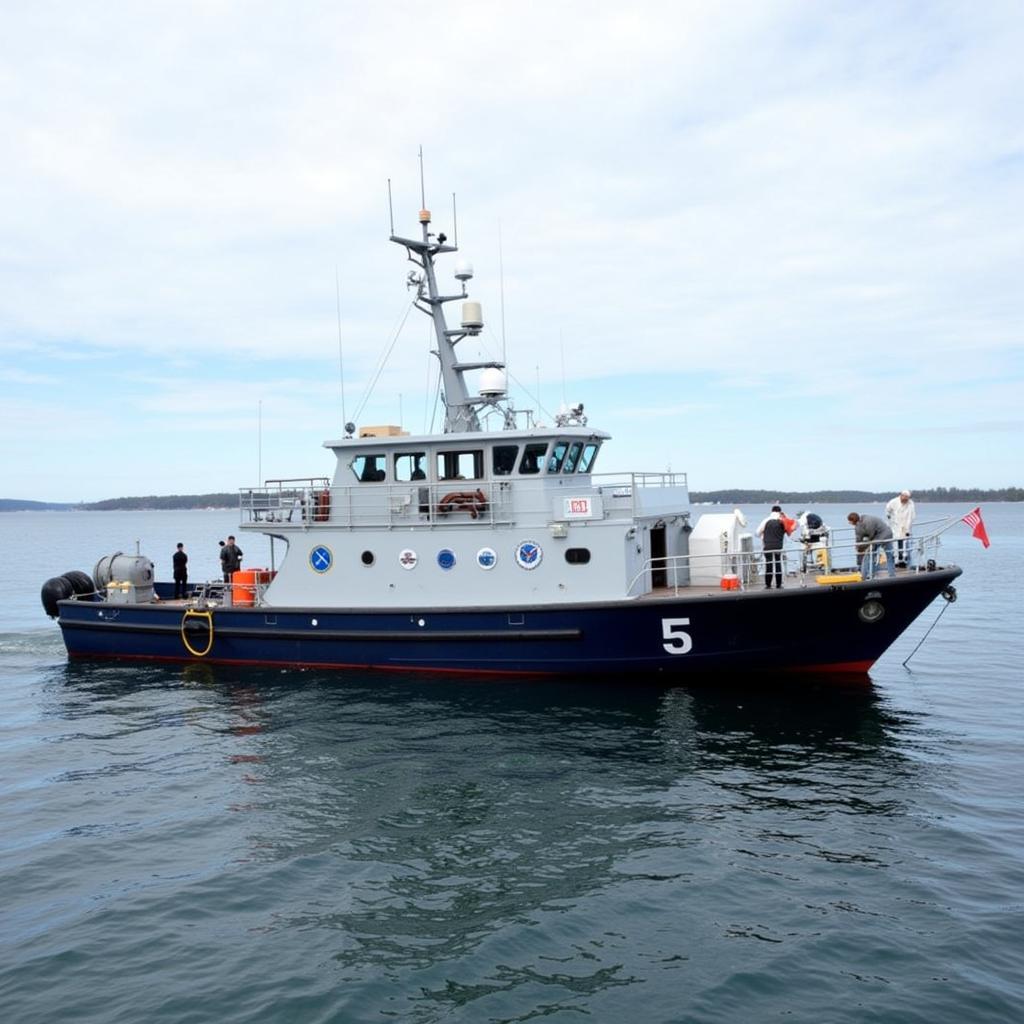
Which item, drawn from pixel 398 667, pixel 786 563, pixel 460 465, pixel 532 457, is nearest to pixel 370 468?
pixel 460 465

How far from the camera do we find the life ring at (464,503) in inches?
638

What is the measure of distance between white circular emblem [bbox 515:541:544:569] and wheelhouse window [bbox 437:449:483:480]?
5.74ft

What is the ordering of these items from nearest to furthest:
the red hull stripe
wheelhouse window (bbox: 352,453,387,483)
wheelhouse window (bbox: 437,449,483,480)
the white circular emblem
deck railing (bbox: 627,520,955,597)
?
deck railing (bbox: 627,520,955,597) → the red hull stripe → the white circular emblem → wheelhouse window (bbox: 437,449,483,480) → wheelhouse window (bbox: 352,453,387,483)

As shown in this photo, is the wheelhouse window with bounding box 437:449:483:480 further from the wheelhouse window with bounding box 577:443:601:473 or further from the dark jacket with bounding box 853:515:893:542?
the dark jacket with bounding box 853:515:893:542

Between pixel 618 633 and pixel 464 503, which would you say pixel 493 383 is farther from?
pixel 618 633

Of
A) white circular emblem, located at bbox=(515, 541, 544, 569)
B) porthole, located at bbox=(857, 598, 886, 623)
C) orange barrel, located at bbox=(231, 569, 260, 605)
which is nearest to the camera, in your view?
porthole, located at bbox=(857, 598, 886, 623)

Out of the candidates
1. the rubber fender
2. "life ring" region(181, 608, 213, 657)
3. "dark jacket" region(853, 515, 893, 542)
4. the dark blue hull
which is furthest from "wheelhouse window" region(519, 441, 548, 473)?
the rubber fender

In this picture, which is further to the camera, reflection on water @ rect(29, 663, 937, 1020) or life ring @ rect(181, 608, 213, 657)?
life ring @ rect(181, 608, 213, 657)

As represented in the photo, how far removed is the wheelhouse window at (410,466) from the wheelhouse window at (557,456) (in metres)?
2.49

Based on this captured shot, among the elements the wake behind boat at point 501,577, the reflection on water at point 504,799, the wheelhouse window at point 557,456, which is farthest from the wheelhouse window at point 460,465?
the reflection on water at point 504,799

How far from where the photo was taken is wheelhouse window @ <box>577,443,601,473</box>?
680 inches

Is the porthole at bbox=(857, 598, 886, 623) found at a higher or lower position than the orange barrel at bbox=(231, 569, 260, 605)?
lower

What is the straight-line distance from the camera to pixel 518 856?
8875mm

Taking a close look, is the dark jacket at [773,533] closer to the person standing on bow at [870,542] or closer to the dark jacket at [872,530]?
the person standing on bow at [870,542]
